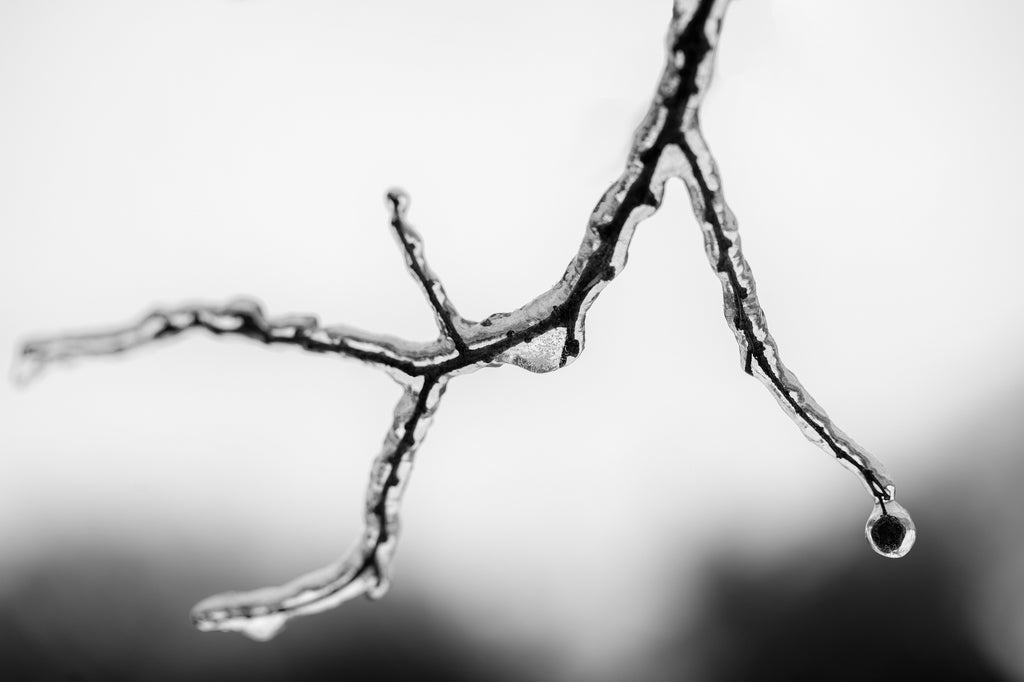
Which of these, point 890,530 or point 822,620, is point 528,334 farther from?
point 822,620

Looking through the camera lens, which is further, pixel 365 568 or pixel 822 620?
pixel 822 620

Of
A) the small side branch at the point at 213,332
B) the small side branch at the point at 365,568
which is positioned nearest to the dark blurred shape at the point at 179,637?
the small side branch at the point at 365,568

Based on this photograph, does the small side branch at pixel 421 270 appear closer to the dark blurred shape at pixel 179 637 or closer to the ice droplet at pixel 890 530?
the ice droplet at pixel 890 530

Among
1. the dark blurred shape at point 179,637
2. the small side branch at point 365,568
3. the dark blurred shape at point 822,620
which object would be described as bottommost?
the dark blurred shape at point 822,620

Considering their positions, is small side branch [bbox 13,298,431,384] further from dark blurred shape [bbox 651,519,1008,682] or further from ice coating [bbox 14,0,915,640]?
dark blurred shape [bbox 651,519,1008,682]

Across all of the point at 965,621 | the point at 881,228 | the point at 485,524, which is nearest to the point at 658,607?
the point at 485,524

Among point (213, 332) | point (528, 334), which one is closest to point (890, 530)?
point (528, 334)

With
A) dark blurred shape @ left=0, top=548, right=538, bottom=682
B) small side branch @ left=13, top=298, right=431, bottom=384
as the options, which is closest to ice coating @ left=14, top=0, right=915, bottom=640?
small side branch @ left=13, top=298, right=431, bottom=384
